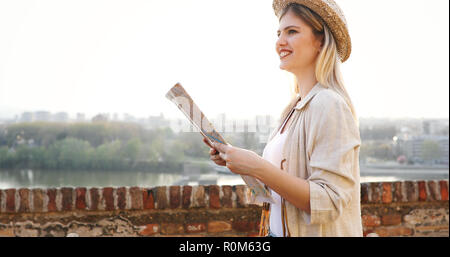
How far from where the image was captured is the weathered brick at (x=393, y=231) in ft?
8.14

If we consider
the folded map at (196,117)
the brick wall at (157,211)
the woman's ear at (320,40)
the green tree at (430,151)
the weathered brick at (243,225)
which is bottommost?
the weathered brick at (243,225)

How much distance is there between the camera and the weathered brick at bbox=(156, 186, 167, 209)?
90.7 inches

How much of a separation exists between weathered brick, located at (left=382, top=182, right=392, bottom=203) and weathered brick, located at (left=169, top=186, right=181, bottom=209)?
1421 mm

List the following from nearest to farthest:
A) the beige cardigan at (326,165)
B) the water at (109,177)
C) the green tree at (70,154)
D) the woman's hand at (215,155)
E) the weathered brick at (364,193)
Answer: the beige cardigan at (326,165) → the woman's hand at (215,155) → the weathered brick at (364,193) → the water at (109,177) → the green tree at (70,154)

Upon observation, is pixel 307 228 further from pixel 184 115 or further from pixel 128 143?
pixel 128 143

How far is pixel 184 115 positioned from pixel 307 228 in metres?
0.53

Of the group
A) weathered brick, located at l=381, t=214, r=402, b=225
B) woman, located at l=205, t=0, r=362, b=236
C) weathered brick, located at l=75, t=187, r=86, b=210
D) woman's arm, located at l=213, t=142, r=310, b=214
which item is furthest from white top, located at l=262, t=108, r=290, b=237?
weathered brick, located at l=381, t=214, r=402, b=225

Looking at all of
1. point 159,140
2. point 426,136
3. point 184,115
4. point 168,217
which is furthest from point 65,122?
point 426,136

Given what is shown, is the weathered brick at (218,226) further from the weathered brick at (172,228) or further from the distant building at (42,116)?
the distant building at (42,116)

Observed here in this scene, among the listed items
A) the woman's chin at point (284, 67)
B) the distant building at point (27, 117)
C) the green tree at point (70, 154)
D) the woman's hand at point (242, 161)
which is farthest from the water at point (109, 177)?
the woman's hand at point (242, 161)

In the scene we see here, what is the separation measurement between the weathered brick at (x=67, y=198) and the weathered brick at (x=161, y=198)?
0.55m

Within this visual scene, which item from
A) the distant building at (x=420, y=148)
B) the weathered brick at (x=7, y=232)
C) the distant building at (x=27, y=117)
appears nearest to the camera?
the weathered brick at (x=7, y=232)

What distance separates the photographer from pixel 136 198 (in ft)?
7.53

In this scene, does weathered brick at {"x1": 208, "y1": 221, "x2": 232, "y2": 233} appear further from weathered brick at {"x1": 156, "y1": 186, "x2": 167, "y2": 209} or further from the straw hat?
the straw hat
